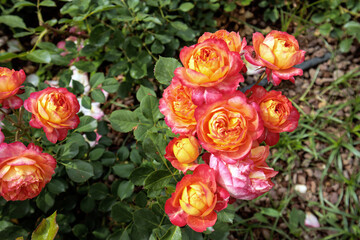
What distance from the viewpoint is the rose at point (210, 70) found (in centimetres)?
61

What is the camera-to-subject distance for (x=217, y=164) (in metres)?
0.66

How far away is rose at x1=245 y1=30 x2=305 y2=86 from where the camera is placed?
671 mm

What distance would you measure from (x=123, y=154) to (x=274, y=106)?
0.74 meters

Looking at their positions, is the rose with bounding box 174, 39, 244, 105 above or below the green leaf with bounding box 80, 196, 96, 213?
above

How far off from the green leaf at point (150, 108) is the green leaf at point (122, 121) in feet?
0.22

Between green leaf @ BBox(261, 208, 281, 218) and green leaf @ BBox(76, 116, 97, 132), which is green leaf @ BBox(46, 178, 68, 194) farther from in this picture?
green leaf @ BBox(261, 208, 281, 218)

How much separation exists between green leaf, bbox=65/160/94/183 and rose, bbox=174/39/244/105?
0.52m

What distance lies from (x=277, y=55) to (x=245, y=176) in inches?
11.8

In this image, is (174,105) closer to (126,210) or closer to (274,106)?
(274,106)

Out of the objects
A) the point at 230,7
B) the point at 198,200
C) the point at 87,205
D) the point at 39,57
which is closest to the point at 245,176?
the point at 198,200

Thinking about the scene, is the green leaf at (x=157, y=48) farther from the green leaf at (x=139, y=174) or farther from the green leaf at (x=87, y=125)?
the green leaf at (x=139, y=174)

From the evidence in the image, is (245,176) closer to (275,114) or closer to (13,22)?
(275,114)

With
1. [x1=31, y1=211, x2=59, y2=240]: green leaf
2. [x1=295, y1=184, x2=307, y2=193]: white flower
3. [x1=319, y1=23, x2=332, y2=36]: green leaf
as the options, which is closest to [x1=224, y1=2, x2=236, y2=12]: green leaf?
[x1=319, y1=23, x2=332, y2=36]: green leaf

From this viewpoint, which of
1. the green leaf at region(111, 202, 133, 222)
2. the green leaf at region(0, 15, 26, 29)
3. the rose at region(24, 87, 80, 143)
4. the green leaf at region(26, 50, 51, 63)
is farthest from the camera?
the green leaf at region(0, 15, 26, 29)
